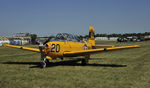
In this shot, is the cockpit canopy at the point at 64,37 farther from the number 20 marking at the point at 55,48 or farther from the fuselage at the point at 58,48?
the number 20 marking at the point at 55,48

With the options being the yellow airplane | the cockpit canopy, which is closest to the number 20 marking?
the yellow airplane

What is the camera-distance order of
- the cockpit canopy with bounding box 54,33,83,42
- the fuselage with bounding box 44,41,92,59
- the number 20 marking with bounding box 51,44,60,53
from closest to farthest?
the fuselage with bounding box 44,41,92,59 → the number 20 marking with bounding box 51,44,60,53 → the cockpit canopy with bounding box 54,33,83,42

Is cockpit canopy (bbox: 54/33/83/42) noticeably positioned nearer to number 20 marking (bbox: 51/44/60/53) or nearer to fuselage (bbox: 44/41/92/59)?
fuselage (bbox: 44/41/92/59)

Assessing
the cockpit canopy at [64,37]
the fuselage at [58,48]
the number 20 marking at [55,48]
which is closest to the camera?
the fuselage at [58,48]

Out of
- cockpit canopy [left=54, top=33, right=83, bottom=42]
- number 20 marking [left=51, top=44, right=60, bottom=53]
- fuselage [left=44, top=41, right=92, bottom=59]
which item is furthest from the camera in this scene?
cockpit canopy [left=54, top=33, right=83, bottom=42]

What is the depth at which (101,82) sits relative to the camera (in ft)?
24.0

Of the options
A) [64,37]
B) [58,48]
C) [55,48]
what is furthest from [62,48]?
[64,37]

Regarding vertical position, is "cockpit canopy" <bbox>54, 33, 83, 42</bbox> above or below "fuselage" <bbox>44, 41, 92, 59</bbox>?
above

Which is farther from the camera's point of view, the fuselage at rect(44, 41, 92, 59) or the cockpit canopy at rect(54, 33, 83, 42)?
the cockpit canopy at rect(54, 33, 83, 42)

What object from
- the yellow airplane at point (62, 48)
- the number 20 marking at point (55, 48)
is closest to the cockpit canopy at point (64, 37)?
the yellow airplane at point (62, 48)

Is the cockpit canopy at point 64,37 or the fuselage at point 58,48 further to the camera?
the cockpit canopy at point 64,37

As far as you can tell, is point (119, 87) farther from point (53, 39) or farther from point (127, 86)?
point (53, 39)

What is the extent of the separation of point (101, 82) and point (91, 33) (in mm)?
11217

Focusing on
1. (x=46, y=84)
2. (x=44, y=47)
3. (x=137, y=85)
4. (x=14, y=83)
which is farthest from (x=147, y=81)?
(x=44, y=47)
